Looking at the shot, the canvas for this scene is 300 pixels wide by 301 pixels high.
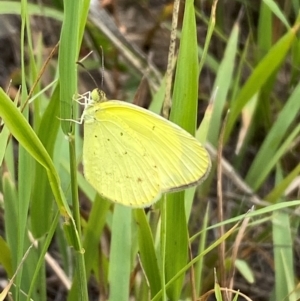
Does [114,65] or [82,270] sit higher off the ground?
[114,65]

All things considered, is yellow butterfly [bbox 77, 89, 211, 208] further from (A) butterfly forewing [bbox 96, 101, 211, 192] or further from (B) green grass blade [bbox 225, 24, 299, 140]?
(B) green grass blade [bbox 225, 24, 299, 140]

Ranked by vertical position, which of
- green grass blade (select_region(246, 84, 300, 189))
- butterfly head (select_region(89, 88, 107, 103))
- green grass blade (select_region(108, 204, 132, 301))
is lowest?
green grass blade (select_region(108, 204, 132, 301))

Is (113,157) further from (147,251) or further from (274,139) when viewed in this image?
(274,139)

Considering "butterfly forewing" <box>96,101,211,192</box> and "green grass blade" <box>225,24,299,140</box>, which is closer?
"butterfly forewing" <box>96,101,211,192</box>

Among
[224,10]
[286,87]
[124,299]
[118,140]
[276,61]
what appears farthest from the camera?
[224,10]

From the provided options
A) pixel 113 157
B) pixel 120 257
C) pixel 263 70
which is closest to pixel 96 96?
pixel 113 157

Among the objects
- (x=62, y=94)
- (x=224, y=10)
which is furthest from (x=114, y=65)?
(x=62, y=94)

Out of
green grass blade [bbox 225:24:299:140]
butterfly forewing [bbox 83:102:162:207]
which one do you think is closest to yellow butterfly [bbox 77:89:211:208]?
butterfly forewing [bbox 83:102:162:207]

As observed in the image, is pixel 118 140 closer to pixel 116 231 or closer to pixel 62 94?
pixel 116 231

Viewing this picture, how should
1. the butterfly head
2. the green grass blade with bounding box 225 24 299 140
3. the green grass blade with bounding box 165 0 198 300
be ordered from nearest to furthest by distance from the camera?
the green grass blade with bounding box 165 0 198 300, the butterfly head, the green grass blade with bounding box 225 24 299 140
